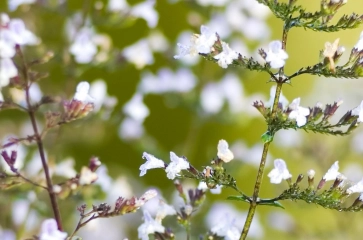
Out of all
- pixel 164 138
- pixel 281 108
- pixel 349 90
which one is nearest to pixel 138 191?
pixel 164 138

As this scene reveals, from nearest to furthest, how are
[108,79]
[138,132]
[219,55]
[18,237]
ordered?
[219,55] → [18,237] → [138,132] → [108,79]

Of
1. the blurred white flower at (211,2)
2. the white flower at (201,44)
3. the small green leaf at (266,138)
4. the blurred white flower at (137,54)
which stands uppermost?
the blurred white flower at (211,2)

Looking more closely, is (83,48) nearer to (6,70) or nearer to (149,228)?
(6,70)

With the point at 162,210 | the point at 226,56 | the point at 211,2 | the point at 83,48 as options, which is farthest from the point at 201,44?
the point at 211,2

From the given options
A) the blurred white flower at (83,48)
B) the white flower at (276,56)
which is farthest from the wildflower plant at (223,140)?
the blurred white flower at (83,48)

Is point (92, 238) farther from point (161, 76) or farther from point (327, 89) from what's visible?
point (327, 89)

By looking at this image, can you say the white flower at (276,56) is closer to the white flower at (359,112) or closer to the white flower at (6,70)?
the white flower at (359,112)

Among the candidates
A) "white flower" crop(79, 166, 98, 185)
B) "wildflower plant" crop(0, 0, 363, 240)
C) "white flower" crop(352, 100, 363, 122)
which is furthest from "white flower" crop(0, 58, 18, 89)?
"white flower" crop(352, 100, 363, 122)
